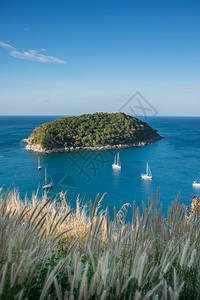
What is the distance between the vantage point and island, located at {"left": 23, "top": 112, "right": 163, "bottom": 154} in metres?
44.1

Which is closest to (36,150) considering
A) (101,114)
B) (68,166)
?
(68,166)

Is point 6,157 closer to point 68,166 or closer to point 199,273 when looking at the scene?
point 68,166

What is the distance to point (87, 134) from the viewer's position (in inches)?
1820

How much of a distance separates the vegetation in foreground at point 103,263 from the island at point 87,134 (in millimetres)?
41987

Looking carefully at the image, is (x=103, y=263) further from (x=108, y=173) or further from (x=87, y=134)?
(x=87, y=134)

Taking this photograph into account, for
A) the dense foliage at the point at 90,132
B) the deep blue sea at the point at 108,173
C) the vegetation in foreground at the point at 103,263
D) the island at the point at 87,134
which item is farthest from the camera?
the dense foliage at the point at 90,132

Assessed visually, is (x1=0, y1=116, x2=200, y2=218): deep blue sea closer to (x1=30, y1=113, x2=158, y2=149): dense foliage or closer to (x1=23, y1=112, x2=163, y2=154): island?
(x1=23, y1=112, x2=163, y2=154): island

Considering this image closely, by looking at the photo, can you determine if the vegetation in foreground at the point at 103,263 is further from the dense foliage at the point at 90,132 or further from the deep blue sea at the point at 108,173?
the dense foliage at the point at 90,132

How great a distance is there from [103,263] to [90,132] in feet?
151

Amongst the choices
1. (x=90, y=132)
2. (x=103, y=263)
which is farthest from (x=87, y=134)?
(x=103, y=263)

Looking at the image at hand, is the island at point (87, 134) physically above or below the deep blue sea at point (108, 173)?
above

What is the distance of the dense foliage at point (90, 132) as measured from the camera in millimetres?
44781

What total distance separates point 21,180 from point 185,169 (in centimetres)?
2196

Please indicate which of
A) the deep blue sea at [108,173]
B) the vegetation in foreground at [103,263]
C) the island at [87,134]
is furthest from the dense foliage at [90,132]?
the vegetation in foreground at [103,263]
